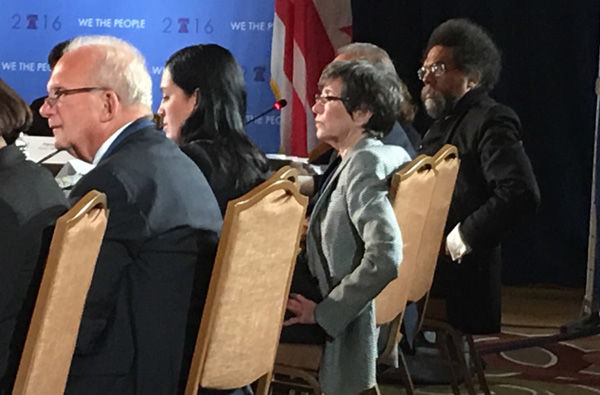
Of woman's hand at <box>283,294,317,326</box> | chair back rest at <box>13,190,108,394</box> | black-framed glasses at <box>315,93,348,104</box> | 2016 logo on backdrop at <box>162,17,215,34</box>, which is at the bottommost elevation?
woman's hand at <box>283,294,317,326</box>

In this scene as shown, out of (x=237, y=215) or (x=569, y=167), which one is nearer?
(x=237, y=215)

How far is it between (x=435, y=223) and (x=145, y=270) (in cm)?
129

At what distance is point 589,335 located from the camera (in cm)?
523

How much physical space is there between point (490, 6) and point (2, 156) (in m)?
4.53

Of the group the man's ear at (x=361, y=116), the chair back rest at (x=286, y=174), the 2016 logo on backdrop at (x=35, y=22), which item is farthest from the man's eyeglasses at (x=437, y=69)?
the 2016 logo on backdrop at (x=35, y=22)

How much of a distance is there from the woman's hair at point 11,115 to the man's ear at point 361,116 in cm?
107

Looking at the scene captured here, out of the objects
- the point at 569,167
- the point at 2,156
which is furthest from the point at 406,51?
the point at 2,156

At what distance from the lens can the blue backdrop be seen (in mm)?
6340

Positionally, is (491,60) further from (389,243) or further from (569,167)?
(569,167)

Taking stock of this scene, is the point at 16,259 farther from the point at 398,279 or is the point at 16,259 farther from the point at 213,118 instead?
the point at 398,279

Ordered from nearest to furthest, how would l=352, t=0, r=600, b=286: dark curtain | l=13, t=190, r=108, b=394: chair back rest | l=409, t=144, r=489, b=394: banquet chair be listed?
l=13, t=190, r=108, b=394: chair back rest → l=409, t=144, r=489, b=394: banquet chair → l=352, t=0, r=600, b=286: dark curtain

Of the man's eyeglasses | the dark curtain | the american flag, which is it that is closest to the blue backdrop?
the american flag

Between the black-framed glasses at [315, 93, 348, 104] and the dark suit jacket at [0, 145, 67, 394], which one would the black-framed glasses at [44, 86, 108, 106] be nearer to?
the dark suit jacket at [0, 145, 67, 394]

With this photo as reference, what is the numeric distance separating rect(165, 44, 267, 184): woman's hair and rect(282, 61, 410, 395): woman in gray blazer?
272 mm
